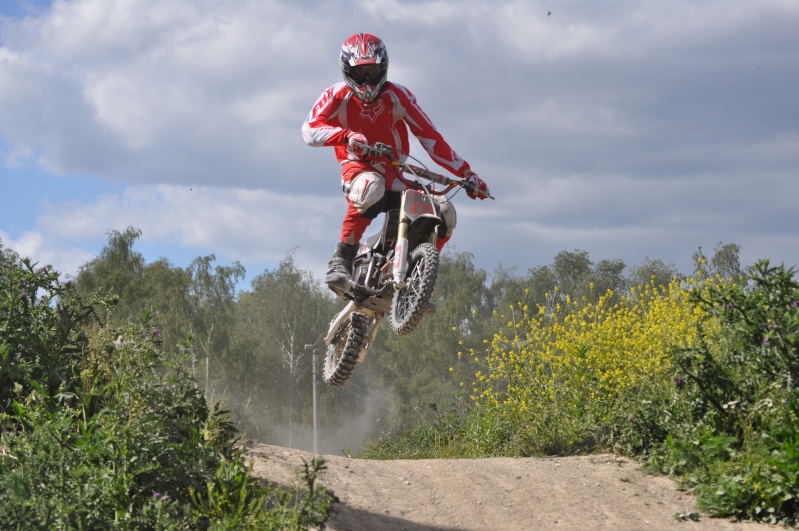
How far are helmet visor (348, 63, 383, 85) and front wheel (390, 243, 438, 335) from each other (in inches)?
59.8

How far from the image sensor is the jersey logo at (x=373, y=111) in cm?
840

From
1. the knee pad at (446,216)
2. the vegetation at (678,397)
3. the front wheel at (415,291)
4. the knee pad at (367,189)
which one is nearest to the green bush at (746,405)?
the vegetation at (678,397)

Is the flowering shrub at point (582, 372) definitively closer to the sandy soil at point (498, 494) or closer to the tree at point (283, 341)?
the sandy soil at point (498, 494)

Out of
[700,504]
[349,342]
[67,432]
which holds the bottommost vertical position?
[700,504]

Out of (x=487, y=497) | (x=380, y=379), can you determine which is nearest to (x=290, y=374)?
(x=380, y=379)

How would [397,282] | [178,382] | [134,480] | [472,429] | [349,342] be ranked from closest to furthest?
[134,480] < [178,382] < [397,282] < [349,342] < [472,429]

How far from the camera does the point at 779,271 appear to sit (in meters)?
6.89

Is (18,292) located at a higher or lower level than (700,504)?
higher

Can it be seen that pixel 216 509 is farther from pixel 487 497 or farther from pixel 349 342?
pixel 349 342

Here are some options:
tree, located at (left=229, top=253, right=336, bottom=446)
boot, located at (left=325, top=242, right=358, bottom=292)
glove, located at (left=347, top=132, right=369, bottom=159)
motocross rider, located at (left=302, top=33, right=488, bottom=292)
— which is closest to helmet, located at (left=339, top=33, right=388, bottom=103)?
motocross rider, located at (left=302, top=33, right=488, bottom=292)

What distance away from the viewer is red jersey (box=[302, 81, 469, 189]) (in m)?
8.30

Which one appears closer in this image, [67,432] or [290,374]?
[67,432]

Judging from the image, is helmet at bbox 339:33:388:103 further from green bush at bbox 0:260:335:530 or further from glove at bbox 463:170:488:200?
green bush at bbox 0:260:335:530

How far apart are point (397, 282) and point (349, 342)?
1407 millimetres
